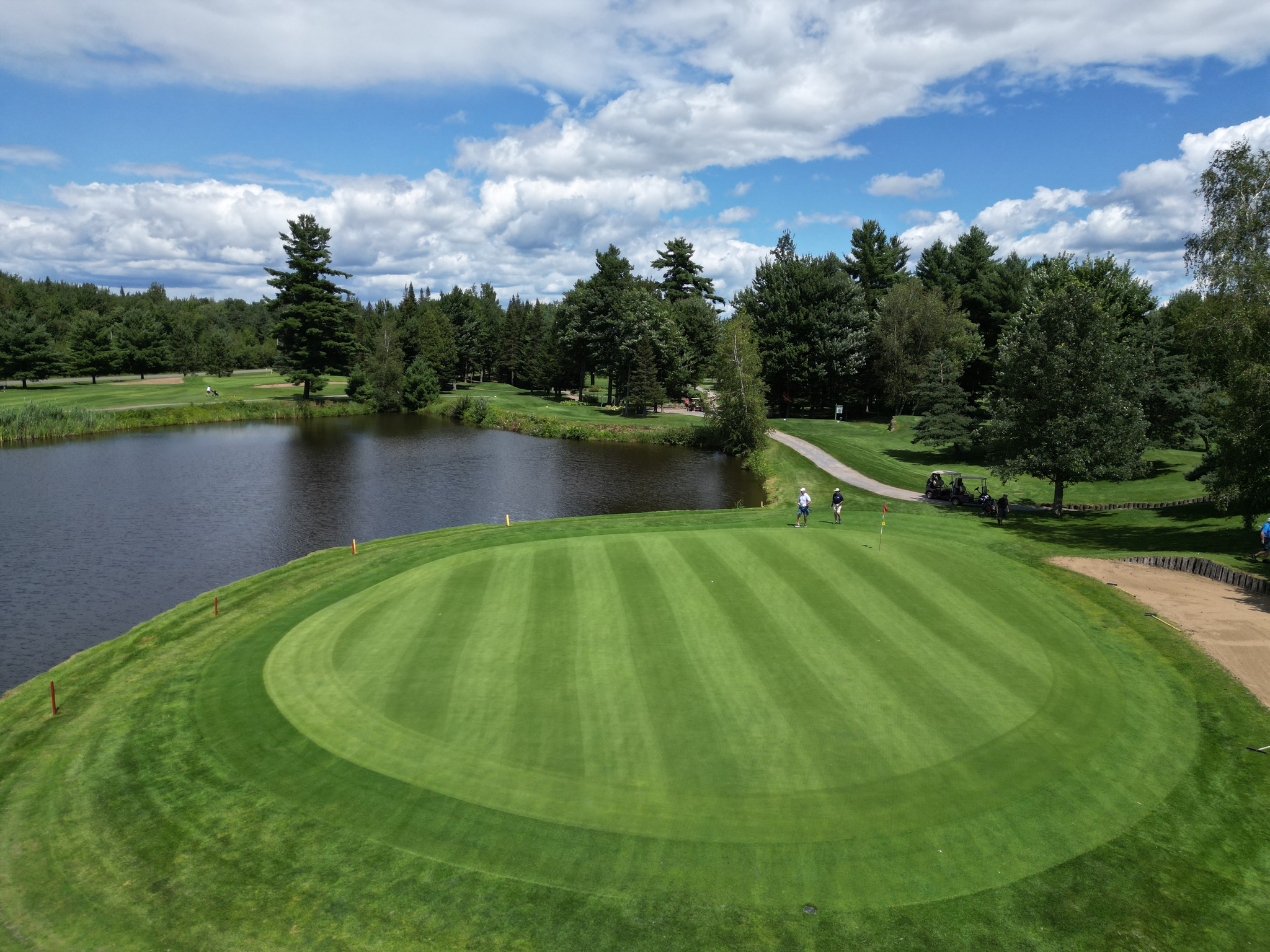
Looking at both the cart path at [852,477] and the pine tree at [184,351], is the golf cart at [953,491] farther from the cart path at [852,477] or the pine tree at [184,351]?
the pine tree at [184,351]

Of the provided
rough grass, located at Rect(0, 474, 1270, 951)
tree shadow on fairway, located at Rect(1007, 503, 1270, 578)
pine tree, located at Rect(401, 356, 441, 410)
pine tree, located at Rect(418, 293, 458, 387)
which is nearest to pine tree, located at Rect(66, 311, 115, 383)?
pine tree, located at Rect(418, 293, 458, 387)

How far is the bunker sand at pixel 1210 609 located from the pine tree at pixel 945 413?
108 ft

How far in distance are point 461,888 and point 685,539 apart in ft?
61.7

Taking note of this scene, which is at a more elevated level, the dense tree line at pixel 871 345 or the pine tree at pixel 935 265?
the pine tree at pixel 935 265

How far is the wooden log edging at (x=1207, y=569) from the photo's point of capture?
77.6ft

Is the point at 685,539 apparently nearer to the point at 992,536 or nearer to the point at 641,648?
the point at 641,648

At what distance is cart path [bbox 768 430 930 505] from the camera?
44.3m

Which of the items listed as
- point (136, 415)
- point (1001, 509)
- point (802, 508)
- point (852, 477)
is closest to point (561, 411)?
point (136, 415)

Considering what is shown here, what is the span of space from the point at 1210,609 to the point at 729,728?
1789 centimetres

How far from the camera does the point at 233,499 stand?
46.1 m

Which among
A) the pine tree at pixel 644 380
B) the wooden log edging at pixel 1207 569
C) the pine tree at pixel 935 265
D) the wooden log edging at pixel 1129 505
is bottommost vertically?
the wooden log edging at pixel 1207 569

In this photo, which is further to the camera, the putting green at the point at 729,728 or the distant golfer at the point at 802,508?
the distant golfer at the point at 802,508

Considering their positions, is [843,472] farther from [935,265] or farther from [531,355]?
[531,355]

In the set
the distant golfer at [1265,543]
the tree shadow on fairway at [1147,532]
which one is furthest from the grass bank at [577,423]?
the distant golfer at [1265,543]
